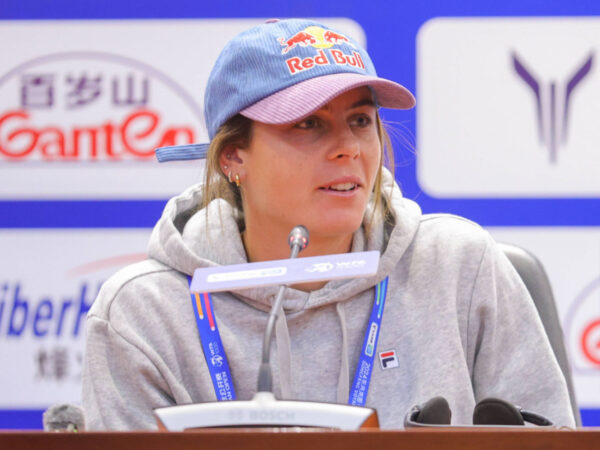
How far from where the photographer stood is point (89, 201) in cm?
240

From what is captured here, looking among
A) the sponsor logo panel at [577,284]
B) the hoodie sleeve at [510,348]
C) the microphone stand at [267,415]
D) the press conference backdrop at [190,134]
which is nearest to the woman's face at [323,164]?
the hoodie sleeve at [510,348]

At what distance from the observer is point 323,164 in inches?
54.0

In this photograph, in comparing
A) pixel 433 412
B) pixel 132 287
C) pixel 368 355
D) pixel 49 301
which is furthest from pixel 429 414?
pixel 49 301

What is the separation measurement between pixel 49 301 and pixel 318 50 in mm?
1299

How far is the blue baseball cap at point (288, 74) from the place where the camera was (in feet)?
4.37

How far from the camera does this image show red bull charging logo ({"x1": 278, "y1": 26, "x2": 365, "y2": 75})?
4.53ft

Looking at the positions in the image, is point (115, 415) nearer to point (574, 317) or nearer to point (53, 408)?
point (53, 408)

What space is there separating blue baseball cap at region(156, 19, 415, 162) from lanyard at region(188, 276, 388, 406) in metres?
0.30

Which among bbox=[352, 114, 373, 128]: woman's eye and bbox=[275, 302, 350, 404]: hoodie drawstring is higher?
bbox=[352, 114, 373, 128]: woman's eye

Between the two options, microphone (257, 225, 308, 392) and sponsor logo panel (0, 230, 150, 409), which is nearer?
microphone (257, 225, 308, 392)

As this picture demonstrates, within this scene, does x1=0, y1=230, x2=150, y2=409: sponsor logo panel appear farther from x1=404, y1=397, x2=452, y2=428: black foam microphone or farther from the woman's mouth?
x1=404, y1=397, x2=452, y2=428: black foam microphone

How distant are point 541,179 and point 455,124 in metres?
0.26

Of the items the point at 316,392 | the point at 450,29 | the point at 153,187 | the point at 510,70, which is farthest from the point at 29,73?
the point at 316,392

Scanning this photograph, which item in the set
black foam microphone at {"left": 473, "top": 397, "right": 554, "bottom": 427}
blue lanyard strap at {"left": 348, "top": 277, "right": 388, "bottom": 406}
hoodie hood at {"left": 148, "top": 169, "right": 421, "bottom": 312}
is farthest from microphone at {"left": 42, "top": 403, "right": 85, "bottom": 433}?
black foam microphone at {"left": 473, "top": 397, "right": 554, "bottom": 427}
